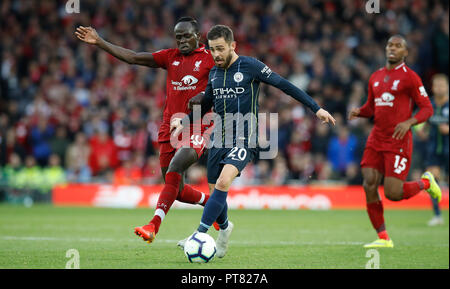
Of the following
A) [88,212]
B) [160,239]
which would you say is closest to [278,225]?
[160,239]

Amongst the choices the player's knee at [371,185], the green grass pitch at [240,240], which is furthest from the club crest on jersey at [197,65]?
the player's knee at [371,185]

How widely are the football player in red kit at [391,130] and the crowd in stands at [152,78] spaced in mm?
7486

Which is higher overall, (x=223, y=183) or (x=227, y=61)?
(x=227, y=61)

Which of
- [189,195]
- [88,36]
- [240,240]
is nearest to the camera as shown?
[88,36]

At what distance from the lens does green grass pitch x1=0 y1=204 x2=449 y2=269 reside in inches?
288

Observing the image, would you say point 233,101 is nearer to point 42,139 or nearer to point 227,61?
point 227,61

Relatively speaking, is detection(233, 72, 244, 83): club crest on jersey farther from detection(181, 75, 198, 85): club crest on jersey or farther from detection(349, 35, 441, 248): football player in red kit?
detection(349, 35, 441, 248): football player in red kit

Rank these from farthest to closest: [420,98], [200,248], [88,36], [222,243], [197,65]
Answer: [420,98] < [197,65] < [88,36] < [222,243] < [200,248]

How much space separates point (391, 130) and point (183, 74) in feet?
9.25

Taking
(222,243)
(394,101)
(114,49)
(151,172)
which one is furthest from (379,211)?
(151,172)

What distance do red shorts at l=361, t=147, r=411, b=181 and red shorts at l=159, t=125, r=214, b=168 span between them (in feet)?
7.45

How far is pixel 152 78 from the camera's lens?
21.1m

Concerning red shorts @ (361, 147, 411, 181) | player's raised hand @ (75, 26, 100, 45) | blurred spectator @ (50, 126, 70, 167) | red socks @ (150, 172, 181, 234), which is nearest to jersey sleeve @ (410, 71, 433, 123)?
red shorts @ (361, 147, 411, 181)

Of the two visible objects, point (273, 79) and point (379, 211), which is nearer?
point (273, 79)
